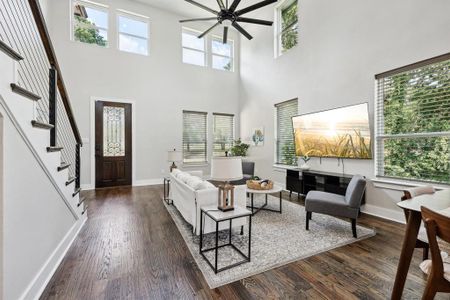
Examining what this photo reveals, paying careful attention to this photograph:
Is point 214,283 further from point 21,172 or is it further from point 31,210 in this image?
point 21,172

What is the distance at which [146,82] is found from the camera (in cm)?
650

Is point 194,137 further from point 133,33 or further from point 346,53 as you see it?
point 346,53

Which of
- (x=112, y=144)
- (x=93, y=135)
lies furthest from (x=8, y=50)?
(x=112, y=144)

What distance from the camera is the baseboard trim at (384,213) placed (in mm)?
3388

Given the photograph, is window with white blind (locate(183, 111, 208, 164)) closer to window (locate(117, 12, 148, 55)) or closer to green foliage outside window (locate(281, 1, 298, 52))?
window (locate(117, 12, 148, 55))

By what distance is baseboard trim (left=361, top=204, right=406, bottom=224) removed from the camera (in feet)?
11.1

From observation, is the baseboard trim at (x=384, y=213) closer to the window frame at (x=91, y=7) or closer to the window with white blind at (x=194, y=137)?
the window with white blind at (x=194, y=137)

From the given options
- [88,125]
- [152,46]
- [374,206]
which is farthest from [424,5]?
[88,125]

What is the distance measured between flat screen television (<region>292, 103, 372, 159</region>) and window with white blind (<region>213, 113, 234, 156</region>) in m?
3.10

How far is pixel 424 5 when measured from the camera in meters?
3.06

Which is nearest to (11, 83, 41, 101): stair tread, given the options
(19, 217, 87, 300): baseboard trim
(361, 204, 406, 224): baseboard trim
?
(19, 217, 87, 300): baseboard trim

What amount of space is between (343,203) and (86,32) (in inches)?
292

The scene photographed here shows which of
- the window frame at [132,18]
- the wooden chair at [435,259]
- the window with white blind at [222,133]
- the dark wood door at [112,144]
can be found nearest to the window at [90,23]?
the window frame at [132,18]

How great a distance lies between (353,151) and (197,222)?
3.22 m
